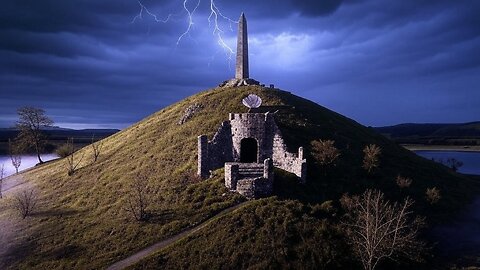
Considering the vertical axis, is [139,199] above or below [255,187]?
below

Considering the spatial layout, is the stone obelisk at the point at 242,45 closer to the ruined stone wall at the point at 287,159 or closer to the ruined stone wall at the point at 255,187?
the ruined stone wall at the point at 287,159

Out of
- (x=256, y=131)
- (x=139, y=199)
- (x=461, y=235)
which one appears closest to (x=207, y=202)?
(x=139, y=199)

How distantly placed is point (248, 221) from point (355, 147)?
1099 inches

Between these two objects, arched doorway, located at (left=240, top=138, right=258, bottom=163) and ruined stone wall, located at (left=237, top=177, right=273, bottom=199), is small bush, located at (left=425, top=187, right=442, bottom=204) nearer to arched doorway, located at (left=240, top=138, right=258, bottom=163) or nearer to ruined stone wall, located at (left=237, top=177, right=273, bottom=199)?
ruined stone wall, located at (left=237, top=177, right=273, bottom=199)

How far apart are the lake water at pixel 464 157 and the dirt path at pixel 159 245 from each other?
3300 inches

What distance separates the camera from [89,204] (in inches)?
1907

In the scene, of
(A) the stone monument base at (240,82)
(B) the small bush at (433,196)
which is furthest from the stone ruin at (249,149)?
(A) the stone monument base at (240,82)

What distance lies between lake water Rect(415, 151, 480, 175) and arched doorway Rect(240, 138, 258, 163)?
2853 inches

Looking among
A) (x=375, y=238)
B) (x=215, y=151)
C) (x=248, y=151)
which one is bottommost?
(x=375, y=238)

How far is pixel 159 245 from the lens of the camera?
36.0 meters

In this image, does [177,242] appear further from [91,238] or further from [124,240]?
[91,238]

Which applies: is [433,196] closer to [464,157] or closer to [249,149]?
[249,149]

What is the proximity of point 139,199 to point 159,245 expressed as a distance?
25.2 feet

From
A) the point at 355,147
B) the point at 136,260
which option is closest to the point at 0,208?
the point at 136,260
